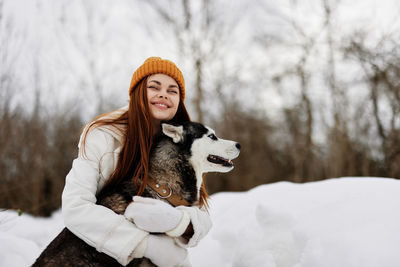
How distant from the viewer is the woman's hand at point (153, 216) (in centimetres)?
142

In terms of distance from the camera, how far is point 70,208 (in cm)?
146

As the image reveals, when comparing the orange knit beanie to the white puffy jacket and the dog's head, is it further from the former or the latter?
the white puffy jacket

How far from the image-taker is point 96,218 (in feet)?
4.73

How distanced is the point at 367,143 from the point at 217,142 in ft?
23.4

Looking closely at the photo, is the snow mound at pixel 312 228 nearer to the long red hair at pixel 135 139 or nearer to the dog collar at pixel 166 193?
the dog collar at pixel 166 193

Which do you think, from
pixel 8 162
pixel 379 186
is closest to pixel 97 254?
pixel 379 186

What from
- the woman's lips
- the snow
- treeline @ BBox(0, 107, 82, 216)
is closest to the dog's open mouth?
the woman's lips

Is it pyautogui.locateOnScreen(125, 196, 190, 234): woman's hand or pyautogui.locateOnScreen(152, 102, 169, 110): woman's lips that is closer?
pyautogui.locateOnScreen(125, 196, 190, 234): woman's hand

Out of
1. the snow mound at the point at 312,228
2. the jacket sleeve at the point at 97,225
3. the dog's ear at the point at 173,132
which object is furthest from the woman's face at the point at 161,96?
the snow mound at the point at 312,228

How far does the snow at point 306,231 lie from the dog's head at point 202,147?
92cm

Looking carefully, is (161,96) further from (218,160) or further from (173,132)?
(218,160)

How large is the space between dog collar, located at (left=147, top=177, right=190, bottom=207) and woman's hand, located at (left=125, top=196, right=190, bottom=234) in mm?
235

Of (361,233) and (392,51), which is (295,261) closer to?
(361,233)

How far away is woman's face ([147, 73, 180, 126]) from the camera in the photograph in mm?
1961
